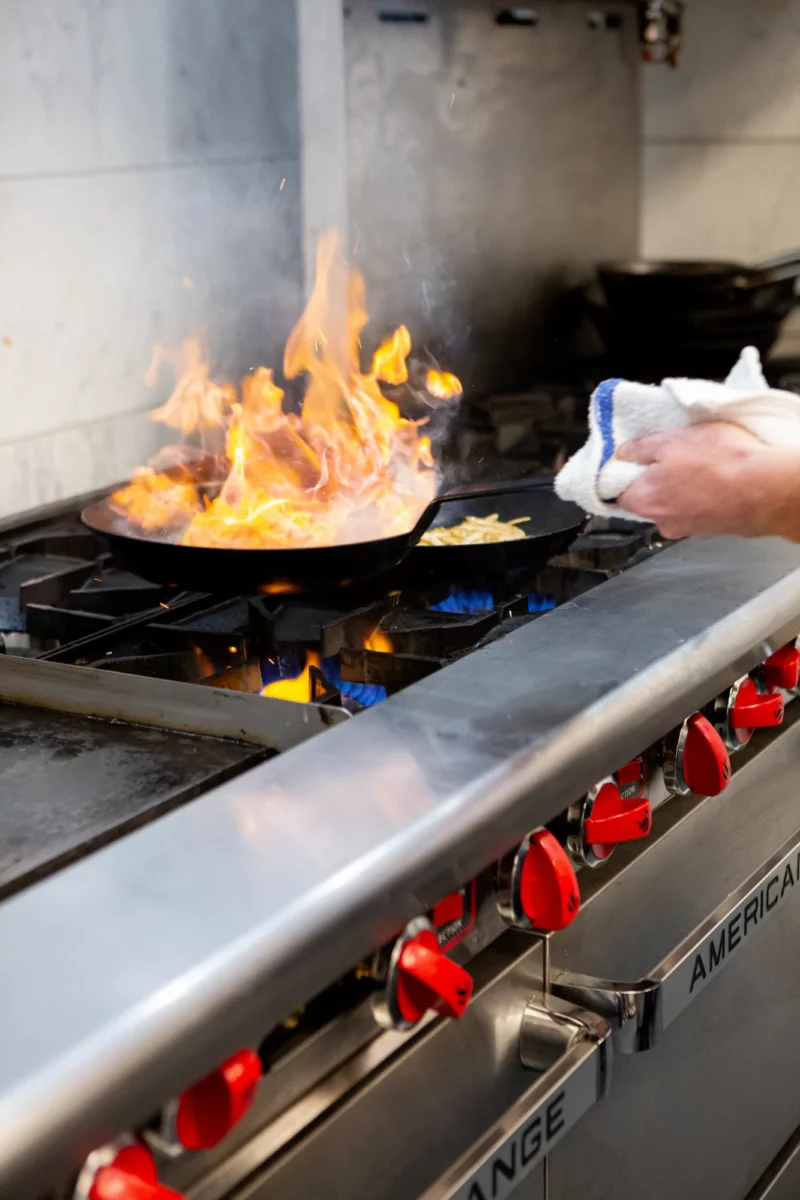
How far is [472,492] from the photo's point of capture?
1.29 meters

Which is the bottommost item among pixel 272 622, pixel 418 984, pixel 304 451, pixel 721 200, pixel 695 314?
pixel 418 984

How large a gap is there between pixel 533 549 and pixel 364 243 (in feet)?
2.64

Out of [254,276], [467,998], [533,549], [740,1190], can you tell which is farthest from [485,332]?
[467,998]

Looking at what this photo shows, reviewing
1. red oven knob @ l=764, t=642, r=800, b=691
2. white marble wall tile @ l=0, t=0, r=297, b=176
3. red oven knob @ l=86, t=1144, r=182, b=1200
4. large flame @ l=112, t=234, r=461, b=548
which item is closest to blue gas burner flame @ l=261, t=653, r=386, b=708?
large flame @ l=112, t=234, r=461, b=548

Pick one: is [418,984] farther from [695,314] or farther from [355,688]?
[695,314]

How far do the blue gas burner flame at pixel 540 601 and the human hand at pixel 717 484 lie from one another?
0.37 meters

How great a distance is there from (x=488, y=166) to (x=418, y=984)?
1.69 meters

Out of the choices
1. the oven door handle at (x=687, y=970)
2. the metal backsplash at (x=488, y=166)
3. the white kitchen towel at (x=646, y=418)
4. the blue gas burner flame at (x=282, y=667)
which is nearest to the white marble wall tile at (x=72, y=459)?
the metal backsplash at (x=488, y=166)

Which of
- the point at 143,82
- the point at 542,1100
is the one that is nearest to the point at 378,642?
the point at 542,1100

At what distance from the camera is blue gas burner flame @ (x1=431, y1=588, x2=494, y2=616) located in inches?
53.7

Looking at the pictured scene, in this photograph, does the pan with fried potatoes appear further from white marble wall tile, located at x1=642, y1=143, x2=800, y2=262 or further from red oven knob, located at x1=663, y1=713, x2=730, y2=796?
white marble wall tile, located at x1=642, y1=143, x2=800, y2=262

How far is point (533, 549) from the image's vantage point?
1.34 meters

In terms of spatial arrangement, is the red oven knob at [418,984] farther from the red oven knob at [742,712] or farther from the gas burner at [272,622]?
the red oven knob at [742,712]

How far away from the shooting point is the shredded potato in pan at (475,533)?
55.3 inches
